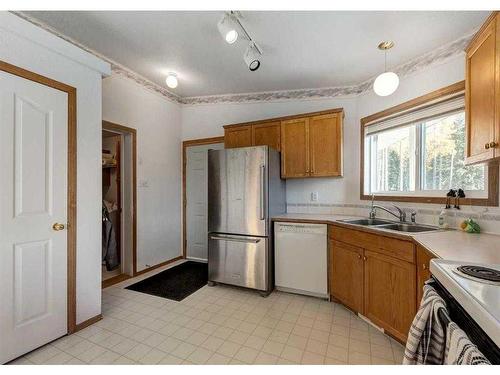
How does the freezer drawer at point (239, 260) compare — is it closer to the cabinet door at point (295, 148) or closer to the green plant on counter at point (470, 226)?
the cabinet door at point (295, 148)

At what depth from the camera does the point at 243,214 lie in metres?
2.63

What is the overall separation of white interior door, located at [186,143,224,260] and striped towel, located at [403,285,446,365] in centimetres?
310

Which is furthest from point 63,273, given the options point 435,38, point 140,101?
point 435,38

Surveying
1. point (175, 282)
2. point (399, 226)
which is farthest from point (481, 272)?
point (175, 282)

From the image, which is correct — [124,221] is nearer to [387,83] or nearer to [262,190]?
[262,190]

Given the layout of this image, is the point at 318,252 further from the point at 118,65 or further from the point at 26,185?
the point at 118,65

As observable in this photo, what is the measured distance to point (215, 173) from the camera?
278 cm

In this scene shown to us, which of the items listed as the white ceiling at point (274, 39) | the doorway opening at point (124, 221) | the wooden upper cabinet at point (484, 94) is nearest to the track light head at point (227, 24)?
the white ceiling at point (274, 39)

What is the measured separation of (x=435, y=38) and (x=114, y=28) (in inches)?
109

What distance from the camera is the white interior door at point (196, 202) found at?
3.70 metres

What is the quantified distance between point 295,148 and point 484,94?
5.70ft

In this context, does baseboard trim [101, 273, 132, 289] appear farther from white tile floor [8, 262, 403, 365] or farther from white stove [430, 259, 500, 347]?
white stove [430, 259, 500, 347]

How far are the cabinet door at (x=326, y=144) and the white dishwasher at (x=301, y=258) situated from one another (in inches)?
27.9

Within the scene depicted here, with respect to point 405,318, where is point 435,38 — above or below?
above
